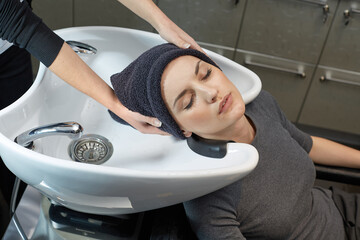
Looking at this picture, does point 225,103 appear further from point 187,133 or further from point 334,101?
point 334,101

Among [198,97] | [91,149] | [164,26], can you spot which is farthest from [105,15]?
[198,97]

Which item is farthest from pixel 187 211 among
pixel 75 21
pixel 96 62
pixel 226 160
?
pixel 75 21

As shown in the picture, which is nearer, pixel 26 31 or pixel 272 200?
pixel 26 31

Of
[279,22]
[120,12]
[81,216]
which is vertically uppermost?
[279,22]

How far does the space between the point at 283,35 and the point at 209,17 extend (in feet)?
→ 1.26

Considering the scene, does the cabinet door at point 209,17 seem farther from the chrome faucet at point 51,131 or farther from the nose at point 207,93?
the chrome faucet at point 51,131

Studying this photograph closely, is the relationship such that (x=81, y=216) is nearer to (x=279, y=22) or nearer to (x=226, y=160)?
(x=226, y=160)

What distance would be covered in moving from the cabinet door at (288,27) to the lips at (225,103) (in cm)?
106

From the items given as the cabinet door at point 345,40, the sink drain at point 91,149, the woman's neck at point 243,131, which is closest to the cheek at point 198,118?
the woman's neck at point 243,131

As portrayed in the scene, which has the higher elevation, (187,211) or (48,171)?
(48,171)

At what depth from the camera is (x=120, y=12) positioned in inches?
80.8

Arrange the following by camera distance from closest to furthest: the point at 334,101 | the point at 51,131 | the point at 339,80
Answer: the point at 51,131, the point at 339,80, the point at 334,101

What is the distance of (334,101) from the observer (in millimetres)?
2168

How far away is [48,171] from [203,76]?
45 cm
